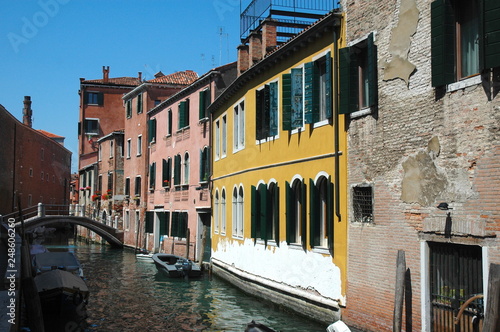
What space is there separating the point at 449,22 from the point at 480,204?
244cm

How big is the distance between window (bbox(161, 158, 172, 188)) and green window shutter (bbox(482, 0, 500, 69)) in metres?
21.6

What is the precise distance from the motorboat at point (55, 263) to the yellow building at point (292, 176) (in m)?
4.39

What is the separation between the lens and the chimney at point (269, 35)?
1723cm

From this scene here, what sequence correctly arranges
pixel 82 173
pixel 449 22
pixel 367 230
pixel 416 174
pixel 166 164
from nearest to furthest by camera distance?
pixel 449 22
pixel 416 174
pixel 367 230
pixel 166 164
pixel 82 173

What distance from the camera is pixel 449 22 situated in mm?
8078

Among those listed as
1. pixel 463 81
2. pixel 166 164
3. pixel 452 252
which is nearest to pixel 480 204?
pixel 452 252

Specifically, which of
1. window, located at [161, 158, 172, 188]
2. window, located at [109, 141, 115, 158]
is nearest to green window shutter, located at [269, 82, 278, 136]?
window, located at [161, 158, 172, 188]

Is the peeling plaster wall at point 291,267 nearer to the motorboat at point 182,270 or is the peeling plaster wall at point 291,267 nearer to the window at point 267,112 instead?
the motorboat at point 182,270

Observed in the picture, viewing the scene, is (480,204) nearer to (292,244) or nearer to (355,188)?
(355,188)

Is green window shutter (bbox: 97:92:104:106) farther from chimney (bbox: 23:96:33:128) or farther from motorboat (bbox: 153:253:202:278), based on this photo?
motorboat (bbox: 153:253:202:278)

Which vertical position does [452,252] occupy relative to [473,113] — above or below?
below

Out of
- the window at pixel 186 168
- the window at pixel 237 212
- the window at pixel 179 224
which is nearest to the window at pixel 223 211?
the window at pixel 237 212

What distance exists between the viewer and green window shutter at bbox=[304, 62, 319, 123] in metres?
11.8

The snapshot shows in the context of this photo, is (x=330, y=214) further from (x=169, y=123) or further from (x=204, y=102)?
(x=169, y=123)
